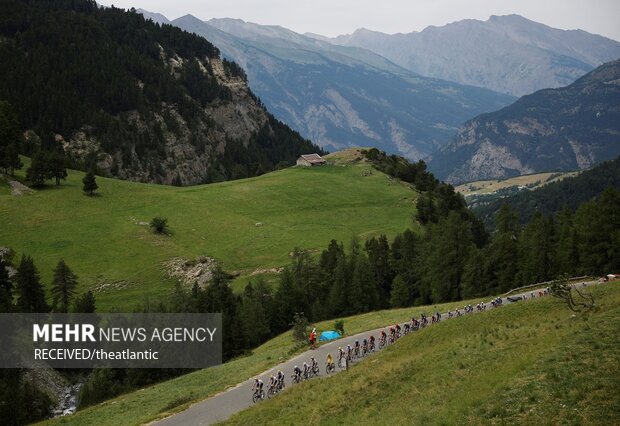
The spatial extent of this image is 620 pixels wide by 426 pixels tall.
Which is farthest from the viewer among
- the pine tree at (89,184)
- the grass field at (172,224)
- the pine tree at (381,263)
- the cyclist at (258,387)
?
the pine tree at (89,184)

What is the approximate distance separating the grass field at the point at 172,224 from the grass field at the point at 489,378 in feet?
185

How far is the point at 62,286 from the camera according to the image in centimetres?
9581

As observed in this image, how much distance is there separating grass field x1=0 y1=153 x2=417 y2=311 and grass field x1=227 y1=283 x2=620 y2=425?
2220 inches

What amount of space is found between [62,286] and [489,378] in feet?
275

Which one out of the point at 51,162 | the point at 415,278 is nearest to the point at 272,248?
the point at 415,278

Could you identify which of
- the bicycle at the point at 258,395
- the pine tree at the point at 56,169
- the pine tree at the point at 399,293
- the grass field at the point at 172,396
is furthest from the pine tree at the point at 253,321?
the pine tree at the point at 56,169

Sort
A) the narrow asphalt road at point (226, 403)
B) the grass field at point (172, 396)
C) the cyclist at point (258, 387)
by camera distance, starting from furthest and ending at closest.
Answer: the grass field at point (172, 396) → the cyclist at point (258, 387) → the narrow asphalt road at point (226, 403)

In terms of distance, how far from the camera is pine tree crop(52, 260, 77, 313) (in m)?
95.1

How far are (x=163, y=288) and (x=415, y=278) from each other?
49664 millimetres

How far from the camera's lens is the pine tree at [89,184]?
138 m

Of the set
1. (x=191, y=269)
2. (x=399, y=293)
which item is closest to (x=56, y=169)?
(x=191, y=269)

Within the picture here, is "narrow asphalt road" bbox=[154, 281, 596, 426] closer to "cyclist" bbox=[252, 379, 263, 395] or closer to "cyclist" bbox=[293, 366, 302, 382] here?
"cyclist" bbox=[293, 366, 302, 382]

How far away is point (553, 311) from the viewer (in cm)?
4400

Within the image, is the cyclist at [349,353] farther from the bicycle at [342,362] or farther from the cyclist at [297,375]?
the cyclist at [297,375]
